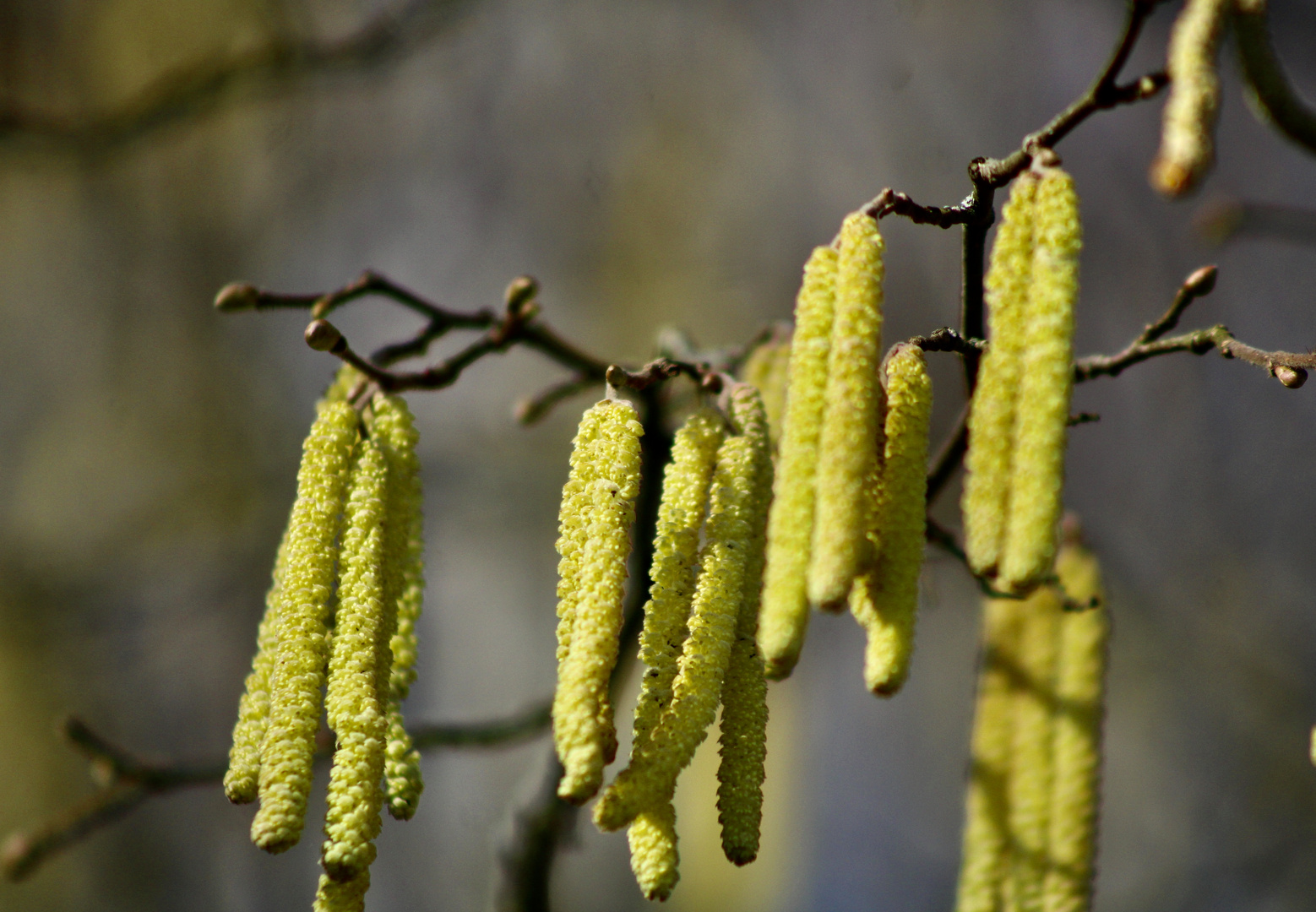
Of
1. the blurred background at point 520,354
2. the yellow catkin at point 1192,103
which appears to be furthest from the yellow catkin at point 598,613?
the blurred background at point 520,354

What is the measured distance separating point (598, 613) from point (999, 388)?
0.31 m

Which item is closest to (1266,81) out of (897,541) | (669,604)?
(897,541)

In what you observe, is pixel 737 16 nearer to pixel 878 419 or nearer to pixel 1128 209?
pixel 1128 209

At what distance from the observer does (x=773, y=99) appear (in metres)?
4.42

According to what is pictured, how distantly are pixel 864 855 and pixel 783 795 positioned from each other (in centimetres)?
45

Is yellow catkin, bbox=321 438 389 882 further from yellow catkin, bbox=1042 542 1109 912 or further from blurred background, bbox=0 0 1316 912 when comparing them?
blurred background, bbox=0 0 1316 912

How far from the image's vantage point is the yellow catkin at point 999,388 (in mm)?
662

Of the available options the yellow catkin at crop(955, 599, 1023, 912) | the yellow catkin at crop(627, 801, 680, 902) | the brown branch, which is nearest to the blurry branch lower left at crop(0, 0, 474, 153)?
the yellow catkin at crop(955, 599, 1023, 912)

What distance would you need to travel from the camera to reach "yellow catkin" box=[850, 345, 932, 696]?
69 cm

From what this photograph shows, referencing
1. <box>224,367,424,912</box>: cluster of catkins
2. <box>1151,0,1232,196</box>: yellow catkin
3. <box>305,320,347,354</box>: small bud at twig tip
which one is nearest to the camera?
<box>1151,0,1232,196</box>: yellow catkin

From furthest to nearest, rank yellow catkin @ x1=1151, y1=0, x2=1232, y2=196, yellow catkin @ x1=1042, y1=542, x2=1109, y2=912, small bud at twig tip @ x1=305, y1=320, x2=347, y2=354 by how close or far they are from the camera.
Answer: yellow catkin @ x1=1042, y1=542, x2=1109, y2=912
small bud at twig tip @ x1=305, y1=320, x2=347, y2=354
yellow catkin @ x1=1151, y1=0, x2=1232, y2=196

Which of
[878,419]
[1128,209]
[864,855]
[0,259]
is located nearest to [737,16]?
[1128,209]

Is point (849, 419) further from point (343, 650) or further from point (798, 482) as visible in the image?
point (343, 650)

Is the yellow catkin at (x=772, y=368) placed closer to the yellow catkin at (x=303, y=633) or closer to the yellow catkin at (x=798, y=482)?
the yellow catkin at (x=798, y=482)
